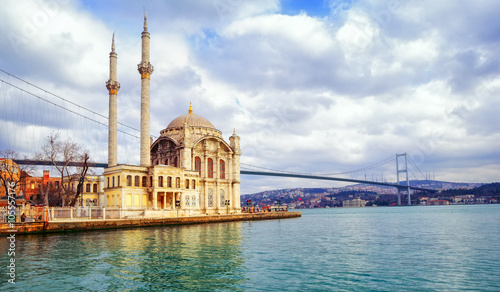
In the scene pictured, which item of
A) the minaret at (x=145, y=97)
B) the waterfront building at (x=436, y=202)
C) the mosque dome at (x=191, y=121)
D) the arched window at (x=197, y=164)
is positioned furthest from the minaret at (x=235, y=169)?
the waterfront building at (x=436, y=202)

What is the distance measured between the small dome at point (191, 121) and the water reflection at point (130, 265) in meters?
34.1

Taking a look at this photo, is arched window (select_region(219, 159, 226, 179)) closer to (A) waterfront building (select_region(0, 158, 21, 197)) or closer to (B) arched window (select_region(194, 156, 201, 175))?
(B) arched window (select_region(194, 156, 201, 175))

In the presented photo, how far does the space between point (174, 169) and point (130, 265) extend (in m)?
29.6

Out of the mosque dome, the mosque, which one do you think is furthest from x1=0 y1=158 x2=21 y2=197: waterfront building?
the mosque dome

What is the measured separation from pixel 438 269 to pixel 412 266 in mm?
922

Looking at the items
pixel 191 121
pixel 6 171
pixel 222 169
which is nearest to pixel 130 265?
pixel 6 171

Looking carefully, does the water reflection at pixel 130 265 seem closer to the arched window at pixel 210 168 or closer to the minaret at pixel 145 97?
the minaret at pixel 145 97

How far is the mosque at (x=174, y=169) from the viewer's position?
41.9m

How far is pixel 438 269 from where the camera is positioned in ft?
47.4

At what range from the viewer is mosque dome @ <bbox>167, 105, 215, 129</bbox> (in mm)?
55781

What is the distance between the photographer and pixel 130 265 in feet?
49.9

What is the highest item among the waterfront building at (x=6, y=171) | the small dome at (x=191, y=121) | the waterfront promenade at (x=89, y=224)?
the small dome at (x=191, y=121)

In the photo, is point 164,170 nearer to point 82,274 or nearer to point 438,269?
point 82,274

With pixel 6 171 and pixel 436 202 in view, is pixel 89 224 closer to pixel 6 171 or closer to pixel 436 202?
pixel 6 171
